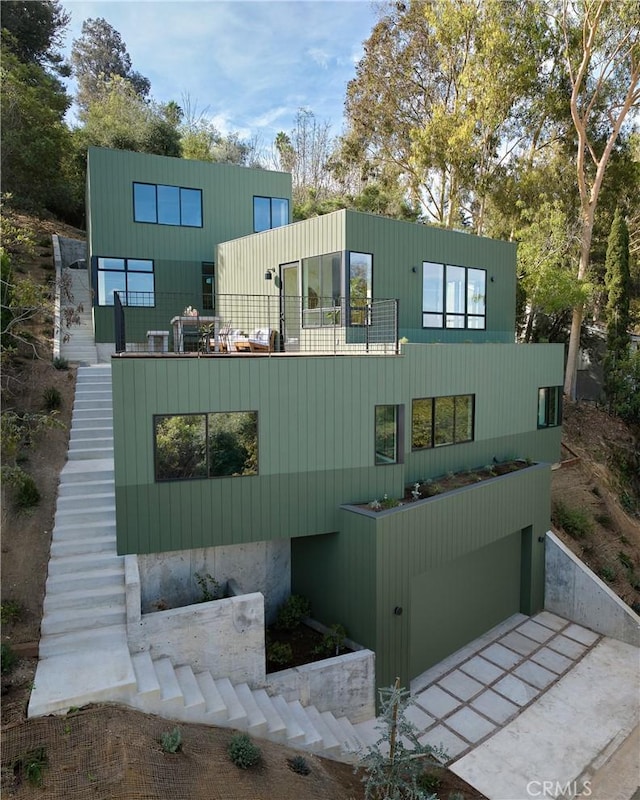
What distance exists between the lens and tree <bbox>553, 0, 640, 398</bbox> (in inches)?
707

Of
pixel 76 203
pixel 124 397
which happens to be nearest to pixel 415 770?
pixel 124 397

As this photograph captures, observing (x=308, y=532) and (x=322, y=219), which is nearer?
(x=308, y=532)

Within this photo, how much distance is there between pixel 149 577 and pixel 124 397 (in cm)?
301

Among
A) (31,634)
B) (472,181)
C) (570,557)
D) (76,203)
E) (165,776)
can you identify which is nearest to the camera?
(165,776)

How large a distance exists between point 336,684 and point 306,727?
1009 mm

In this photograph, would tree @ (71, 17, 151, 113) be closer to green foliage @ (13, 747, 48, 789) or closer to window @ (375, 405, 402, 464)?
window @ (375, 405, 402, 464)

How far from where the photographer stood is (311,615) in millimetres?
10133

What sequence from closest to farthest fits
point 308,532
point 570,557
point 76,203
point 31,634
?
point 31,634
point 308,532
point 570,557
point 76,203

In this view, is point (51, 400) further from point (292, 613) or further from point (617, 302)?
point (617, 302)

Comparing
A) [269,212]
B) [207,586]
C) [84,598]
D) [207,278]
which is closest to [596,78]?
[269,212]

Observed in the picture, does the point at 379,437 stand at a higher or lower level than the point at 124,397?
lower

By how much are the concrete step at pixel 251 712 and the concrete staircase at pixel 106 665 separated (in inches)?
0.5

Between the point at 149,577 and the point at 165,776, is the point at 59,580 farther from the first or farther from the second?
the point at 165,776

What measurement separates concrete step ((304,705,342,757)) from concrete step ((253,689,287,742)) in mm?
771
